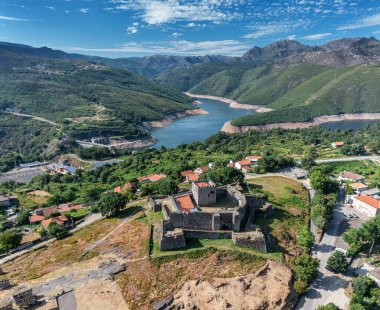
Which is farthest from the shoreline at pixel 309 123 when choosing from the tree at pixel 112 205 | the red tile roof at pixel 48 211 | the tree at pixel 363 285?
the tree at pixel 363 285

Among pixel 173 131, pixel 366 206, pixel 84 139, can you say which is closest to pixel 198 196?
pixel 366 206

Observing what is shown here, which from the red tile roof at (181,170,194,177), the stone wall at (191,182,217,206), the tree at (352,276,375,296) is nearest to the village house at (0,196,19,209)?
the red tile roof at (181,170,194,177)

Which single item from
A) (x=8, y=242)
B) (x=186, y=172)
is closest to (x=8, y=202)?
(x=8, y=242)

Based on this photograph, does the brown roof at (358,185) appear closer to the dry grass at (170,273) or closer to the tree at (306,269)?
the tree at (306,269)

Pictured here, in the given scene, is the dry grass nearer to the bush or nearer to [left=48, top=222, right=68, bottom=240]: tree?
the bush

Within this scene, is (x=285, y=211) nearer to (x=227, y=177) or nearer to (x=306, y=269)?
(x=227, y=177)
